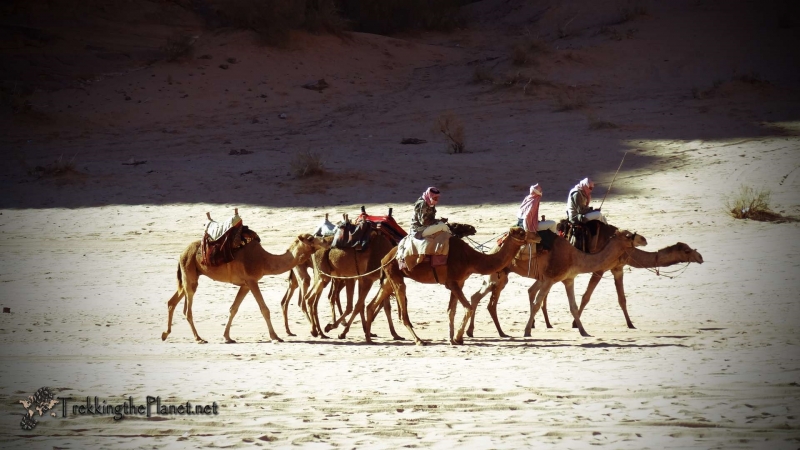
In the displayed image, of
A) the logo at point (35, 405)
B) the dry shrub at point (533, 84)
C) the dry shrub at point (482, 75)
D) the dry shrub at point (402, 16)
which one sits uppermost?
the dry shrub at point (402, 16)

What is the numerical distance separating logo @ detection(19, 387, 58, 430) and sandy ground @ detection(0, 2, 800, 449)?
83 millimetres

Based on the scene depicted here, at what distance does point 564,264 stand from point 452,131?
11.0 m

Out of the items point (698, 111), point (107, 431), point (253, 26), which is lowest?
point (107, 431)

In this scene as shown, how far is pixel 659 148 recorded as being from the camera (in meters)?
21.1

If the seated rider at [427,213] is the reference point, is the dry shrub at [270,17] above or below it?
above

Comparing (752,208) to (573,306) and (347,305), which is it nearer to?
(573,306)

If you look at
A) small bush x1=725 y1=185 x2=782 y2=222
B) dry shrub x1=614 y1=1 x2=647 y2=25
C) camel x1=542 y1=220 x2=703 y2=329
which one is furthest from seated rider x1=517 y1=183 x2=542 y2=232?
dry shrub x1=614 y1=1 x2=647 y2=25

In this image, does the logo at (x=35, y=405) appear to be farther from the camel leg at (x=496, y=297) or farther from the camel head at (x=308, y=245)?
the camel leg at (x=496, y=297)

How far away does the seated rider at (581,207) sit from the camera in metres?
12.1

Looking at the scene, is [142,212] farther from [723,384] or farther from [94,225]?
[723,384]

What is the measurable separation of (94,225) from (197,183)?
2.63 m

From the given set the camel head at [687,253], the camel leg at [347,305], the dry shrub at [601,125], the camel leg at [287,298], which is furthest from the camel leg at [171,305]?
the dry shrub at [601,125]

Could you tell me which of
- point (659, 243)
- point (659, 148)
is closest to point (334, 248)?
point (659, 243)

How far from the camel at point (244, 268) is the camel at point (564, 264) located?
7.32 feet
